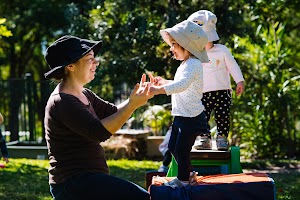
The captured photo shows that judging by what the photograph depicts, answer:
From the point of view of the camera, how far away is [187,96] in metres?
4.71

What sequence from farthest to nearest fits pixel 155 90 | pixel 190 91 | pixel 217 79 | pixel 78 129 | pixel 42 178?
pixel 42 178 < pixel 217 79 < pixel 190 91 < pixel 155 90 < pixel 78 129

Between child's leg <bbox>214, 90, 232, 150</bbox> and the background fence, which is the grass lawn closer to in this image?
child's leg <bbox>214, 90, 232, 150</bbox>

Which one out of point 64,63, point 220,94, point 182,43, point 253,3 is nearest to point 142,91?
point 64,63

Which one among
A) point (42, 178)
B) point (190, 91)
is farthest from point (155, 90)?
point (42, 178)

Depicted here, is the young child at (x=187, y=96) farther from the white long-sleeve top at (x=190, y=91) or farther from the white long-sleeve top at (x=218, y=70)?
the white long-sleeve top at (x=218, y=70)

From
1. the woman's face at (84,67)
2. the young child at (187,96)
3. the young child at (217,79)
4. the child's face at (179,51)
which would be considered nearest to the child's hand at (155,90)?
the young child at (187,96)

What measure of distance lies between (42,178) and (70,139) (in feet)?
13.8

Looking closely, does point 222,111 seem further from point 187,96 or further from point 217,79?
point 187,96

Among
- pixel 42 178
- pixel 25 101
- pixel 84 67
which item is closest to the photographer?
pixel 84 67

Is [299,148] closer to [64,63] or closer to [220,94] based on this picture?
[220,94]

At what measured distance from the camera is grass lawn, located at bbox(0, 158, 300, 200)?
6661 millimetres

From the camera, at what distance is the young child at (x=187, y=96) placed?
459 cm

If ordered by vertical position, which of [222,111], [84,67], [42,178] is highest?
[84,67]

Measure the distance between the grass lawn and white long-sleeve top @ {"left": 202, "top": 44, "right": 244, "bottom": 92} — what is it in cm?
144
